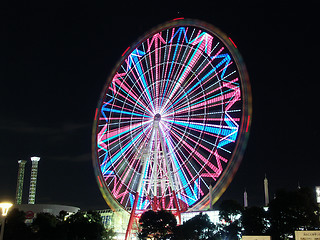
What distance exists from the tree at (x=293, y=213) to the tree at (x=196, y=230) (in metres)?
7.29

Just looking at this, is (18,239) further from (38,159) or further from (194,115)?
(38,159)

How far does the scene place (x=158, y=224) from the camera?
154ft

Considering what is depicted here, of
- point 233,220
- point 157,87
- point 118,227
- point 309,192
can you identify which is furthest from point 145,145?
point 118,227

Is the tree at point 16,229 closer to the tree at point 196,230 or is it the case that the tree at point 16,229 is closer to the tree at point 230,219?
the tree at point 196,230

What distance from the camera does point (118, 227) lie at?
226 feet

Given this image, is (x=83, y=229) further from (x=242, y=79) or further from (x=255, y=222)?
(x=242, y=79)

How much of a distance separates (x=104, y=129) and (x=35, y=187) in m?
79.7

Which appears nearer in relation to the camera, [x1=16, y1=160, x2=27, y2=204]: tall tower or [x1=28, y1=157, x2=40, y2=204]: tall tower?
[x1=28, y1=157, x2=40, y2=204]: tall tower

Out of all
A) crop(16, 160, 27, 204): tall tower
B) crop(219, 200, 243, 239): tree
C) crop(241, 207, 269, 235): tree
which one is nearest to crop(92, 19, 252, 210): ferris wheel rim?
crop(241, 207, 269, 235): tree

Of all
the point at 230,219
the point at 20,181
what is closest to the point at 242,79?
the point at 230,219

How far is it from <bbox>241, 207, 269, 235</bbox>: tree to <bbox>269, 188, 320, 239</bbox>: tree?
1.17 metres

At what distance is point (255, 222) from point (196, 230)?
692 centimetres

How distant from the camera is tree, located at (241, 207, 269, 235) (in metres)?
43.9

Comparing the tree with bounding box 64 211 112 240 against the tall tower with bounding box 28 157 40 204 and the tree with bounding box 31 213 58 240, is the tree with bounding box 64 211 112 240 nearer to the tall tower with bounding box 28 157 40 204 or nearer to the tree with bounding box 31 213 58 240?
the tree with bounding box 31 213 58 240
